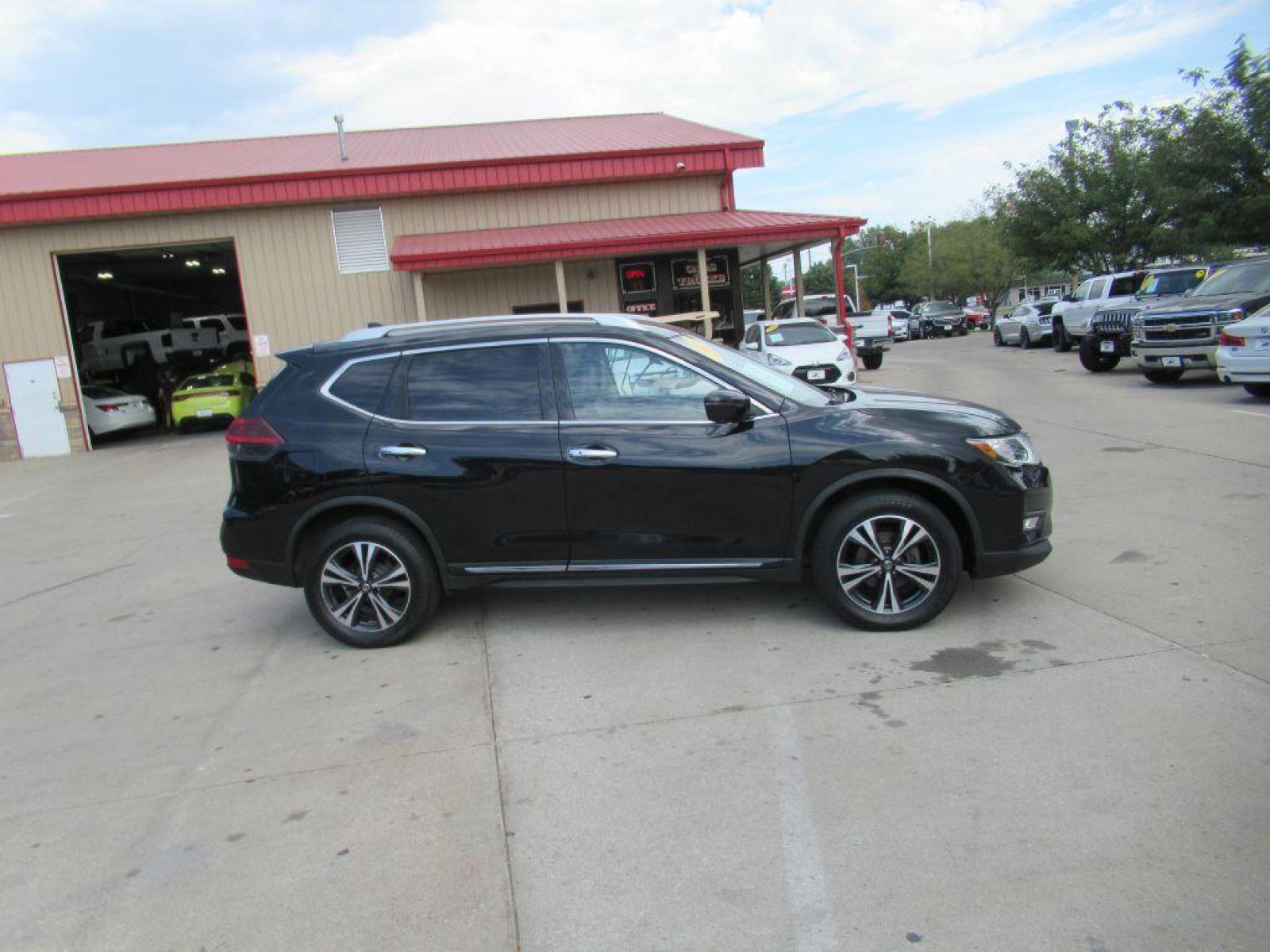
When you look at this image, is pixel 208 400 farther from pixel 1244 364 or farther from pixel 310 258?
pixel 1244 364

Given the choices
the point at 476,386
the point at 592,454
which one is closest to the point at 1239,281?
the point at 592,454

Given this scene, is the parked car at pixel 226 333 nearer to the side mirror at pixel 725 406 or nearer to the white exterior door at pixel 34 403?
the white exterior door at pixel 34 403

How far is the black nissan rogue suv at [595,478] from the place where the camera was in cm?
525

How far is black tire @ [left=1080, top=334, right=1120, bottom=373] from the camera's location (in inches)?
760

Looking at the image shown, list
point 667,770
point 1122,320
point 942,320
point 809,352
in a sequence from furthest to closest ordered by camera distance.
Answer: point 942,320 < point 1122,320 < point 809,352 < point 667,770

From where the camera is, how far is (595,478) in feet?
17.6

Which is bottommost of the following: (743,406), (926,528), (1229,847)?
(1229,847)

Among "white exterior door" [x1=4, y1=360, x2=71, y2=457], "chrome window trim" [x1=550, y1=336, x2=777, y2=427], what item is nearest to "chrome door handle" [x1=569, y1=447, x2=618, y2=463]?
"chrome window trim" [x1=550, y1=336, x2=777, y2=427]

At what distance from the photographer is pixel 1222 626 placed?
16.4 feet

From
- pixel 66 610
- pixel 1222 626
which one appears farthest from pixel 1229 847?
pixel 66 610

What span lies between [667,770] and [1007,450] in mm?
2662

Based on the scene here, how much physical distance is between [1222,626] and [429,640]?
4230mm

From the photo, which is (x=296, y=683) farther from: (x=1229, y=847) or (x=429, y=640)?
(x=1229, y=847)

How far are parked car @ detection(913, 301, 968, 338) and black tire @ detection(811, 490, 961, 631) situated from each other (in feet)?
150
